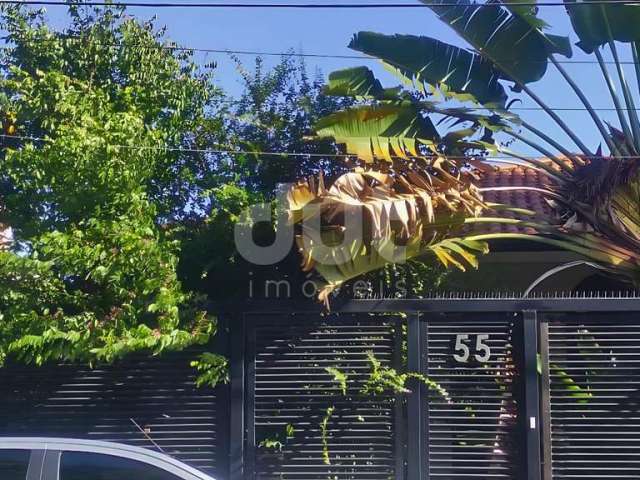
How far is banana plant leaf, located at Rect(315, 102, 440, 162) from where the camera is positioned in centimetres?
870

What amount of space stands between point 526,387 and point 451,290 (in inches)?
78.4

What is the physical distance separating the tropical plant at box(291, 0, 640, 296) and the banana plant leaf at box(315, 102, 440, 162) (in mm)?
10

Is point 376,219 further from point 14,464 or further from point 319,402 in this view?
point 14,464

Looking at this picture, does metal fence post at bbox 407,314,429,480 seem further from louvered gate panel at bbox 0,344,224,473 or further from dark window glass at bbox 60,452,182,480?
dark window glass at bbox 60,452,182,480

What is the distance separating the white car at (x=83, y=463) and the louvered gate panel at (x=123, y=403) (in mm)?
2977

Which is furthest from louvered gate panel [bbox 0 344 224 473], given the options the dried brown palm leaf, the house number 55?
the house number 55

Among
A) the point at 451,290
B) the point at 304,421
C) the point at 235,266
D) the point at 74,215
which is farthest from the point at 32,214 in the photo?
→ the point at 451,290

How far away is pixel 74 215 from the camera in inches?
327

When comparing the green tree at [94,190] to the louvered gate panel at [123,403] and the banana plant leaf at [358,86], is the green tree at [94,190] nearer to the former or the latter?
the louvered gate panel at [123,403]

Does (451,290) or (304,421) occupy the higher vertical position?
(451,290)

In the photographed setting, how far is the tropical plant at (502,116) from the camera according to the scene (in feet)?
29.0

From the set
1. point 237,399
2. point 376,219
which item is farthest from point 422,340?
point 237,399

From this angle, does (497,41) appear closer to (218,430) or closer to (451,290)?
(451,290)

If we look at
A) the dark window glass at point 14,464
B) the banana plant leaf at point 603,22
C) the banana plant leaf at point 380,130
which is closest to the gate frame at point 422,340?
the banana plant leaf at point 380,130
